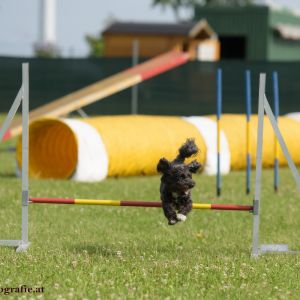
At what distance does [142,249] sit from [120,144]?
5.47 metres

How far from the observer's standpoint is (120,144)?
13.7 m

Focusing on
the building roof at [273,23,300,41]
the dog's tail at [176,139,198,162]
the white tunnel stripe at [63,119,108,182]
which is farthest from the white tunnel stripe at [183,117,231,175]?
the building roof at [273,23,300,41]

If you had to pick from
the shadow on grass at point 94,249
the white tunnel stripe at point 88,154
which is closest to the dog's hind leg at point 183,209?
the shadow on grass at point 94,249

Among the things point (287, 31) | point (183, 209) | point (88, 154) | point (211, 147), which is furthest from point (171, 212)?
point (287, 31)

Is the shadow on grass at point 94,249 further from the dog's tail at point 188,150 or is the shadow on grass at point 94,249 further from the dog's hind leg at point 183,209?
the dog's tail at point 188,150

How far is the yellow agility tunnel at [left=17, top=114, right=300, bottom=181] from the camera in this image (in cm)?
1334

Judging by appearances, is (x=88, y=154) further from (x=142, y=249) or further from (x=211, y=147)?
(x=142, y=249)

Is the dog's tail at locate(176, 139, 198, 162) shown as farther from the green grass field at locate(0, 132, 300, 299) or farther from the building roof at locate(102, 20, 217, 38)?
the building roof at locate(102, 20, 217, 38)

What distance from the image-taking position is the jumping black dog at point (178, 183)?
7418 mm

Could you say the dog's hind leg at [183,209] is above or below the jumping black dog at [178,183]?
below

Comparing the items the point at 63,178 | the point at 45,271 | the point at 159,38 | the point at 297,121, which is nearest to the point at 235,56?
the point at 159,38

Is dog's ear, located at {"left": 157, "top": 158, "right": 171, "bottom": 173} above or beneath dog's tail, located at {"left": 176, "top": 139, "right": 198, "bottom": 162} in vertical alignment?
beneath

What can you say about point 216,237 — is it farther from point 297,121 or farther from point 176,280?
point 297,121

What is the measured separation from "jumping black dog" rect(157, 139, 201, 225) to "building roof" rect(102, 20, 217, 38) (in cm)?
3042
